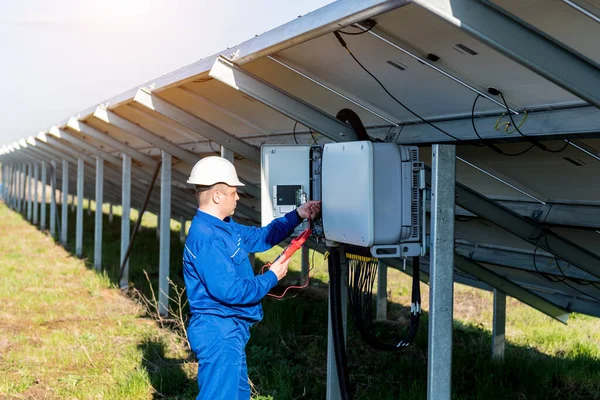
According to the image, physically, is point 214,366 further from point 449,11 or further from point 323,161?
point 449,11

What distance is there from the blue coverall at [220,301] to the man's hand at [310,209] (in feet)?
1.43

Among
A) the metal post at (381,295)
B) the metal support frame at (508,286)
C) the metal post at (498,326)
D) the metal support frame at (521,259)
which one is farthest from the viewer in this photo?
the metal post at (381,295)

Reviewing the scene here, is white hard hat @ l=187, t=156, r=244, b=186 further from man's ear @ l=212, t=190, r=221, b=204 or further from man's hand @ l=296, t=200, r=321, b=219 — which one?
man's hand @ l=296, t=200, r=321, b=219

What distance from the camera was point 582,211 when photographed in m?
3.87

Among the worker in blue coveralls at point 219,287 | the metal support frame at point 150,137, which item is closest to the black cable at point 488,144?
the worker in blue coveralls at point 219,287

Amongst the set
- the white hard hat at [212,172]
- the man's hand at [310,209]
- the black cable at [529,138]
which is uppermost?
the black cable at [529,138]

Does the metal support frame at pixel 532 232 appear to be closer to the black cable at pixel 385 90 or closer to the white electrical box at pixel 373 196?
the black cable at pixel 385 90

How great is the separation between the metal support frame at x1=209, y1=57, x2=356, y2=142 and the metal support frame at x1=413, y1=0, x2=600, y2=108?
5.97 ft

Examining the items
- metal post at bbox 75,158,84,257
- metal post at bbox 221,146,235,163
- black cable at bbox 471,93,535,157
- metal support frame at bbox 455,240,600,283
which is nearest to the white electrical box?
black cable at bbox 471,93,535,157

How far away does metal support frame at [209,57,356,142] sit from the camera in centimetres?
429

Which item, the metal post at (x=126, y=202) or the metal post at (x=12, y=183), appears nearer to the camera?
the metal post at (x=126, y=202)

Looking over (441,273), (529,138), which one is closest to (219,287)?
(441,273)

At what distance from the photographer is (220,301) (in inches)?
133

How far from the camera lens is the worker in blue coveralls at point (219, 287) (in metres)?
3.30
